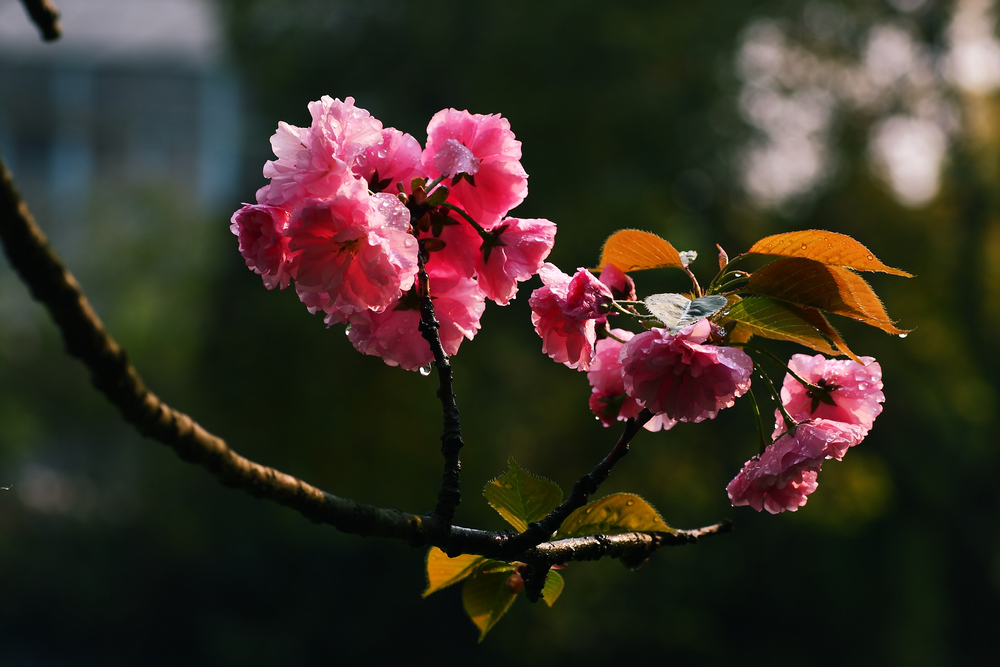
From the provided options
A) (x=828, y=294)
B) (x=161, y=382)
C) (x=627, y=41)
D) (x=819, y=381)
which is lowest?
(x=161, y=382)

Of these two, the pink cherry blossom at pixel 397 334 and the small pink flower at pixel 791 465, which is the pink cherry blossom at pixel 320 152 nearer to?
the pink cherry blossom at pixel 397 334

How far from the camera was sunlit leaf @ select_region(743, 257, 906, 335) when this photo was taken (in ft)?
2.03

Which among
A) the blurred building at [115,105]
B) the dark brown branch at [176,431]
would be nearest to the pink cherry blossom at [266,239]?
the dark brown branch at [176,431]

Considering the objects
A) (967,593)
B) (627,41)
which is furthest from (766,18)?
(967,593)

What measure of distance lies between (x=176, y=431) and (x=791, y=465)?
0.47 meters

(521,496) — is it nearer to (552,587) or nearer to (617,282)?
(552,587)

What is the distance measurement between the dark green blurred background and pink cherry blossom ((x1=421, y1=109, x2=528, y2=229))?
546 cm

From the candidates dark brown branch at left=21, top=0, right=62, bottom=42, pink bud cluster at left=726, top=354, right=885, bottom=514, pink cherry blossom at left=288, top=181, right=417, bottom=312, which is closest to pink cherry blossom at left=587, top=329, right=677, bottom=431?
pink bud cluster at left=726, top=354, right=885, bottom=514

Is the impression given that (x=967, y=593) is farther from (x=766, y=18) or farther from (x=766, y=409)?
(x=766, y=18)

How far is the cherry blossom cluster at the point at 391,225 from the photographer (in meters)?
0.58

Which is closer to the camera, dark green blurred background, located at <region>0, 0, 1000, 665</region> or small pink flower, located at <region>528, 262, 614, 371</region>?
small pink flower, located at <region>528, 262, 614, 371</region>

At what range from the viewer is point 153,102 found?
62.6 feet

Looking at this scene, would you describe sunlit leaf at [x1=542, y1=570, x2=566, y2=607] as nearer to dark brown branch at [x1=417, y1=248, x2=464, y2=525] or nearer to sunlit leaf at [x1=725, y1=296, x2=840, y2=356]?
dark brown branch at [x1=417, y1=248, x2=464, y2=525]

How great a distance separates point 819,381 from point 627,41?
645cm
